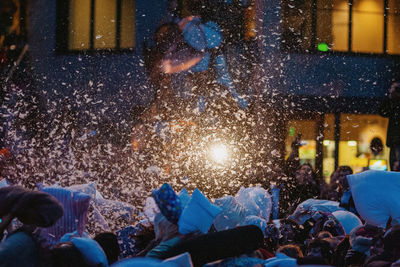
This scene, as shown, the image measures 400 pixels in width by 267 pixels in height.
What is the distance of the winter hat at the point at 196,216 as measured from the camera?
3459 mm

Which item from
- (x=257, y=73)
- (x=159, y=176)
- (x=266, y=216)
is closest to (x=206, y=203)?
(x=266, y=216)

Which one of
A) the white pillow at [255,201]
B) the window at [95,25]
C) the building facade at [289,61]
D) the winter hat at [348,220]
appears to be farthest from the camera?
the window at [95,25]

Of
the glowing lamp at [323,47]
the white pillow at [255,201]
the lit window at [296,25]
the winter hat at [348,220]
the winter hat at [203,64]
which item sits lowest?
the winter hat at [348,220]

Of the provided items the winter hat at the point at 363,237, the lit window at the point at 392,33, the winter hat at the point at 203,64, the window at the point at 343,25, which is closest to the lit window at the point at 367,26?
the window at the point at 343,25

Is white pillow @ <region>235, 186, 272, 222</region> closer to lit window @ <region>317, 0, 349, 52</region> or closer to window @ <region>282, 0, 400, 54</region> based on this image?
window @ <region>282, 0, 400, 54</region>

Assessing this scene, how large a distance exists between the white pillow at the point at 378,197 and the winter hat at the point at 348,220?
0.52 m

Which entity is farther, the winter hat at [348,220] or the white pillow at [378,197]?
the winter hat at [348,220]

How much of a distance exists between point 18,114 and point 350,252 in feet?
31.8

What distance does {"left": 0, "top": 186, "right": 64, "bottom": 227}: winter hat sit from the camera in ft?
9.60

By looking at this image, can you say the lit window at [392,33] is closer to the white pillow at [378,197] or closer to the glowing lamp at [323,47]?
the glowing lamp at [323,47]

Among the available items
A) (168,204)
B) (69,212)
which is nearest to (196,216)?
(168,204)

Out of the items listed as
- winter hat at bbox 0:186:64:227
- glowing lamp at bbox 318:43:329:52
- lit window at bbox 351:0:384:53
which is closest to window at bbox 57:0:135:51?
glowing lamp at bbox 318:43:329:52

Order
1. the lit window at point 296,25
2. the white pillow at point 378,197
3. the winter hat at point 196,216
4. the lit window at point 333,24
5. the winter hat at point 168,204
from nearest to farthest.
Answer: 1. the winter hat at point 196,216
2. the winter hat at point 168,204
3. the white pillow at point 378,197
4. the lit window at point 296,25
5. the lit window at point 333,24

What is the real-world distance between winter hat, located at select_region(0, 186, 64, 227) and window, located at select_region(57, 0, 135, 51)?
10.5 m
